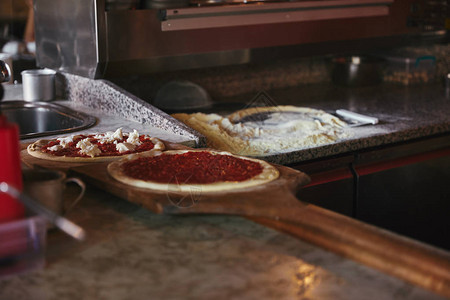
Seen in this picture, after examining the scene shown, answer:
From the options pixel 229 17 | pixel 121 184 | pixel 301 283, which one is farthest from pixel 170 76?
pixel 301 283

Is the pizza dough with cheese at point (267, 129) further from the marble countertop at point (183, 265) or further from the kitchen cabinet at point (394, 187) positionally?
the marble countertop at point (183, 265)

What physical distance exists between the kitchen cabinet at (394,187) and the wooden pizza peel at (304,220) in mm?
765

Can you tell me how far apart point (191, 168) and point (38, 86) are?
4.37ft

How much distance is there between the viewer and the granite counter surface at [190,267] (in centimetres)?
116

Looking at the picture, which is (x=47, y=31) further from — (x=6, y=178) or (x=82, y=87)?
(x=6, y=178)

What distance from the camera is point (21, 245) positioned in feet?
3.93

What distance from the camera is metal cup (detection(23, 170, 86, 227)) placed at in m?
1.37

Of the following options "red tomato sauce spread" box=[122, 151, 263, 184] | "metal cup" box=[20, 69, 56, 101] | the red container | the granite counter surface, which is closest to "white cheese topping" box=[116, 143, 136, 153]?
"red tomato sauce spread" box=[122, 151, 263, 184]

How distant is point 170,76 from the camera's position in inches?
123

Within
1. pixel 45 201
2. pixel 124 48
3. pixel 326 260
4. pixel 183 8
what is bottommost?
pixel 326 260

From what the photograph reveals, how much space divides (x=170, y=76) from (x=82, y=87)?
53 cm

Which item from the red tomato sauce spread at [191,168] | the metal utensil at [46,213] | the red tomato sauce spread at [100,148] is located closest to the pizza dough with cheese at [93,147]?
the red tomato sauce spread at [100,148]

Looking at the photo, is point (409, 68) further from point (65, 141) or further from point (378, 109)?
point (65, 141)

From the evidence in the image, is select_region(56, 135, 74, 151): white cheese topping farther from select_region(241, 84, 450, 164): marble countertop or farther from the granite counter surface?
select_region(241, 84, 450, 164): marble countertop
